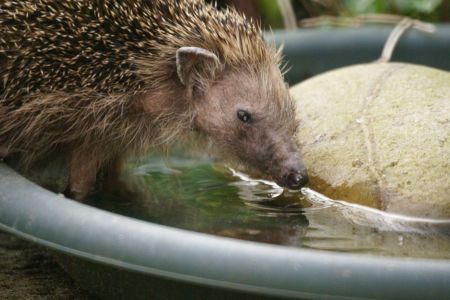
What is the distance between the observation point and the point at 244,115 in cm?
461

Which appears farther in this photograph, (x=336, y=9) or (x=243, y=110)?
(x=336, y=9)

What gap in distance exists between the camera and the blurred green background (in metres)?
7.26

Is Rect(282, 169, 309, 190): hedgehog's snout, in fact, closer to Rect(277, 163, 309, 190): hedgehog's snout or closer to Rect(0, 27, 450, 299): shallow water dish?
Rect(277, 163, 309, 190): hedgehog's snout

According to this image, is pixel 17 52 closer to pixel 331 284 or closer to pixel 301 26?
pixel 331 284

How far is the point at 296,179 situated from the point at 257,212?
0.36 meters

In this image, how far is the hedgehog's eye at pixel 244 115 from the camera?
4.60 meters

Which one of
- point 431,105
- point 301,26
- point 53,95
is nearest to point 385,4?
point 301,26

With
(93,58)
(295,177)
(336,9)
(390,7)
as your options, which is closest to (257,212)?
(295,177)

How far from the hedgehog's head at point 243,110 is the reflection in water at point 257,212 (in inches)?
10.1

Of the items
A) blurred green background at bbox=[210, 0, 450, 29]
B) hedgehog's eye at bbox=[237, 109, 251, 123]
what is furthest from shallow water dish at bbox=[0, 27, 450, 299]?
blurred green background at bbox=[210, 0, 450, 29]

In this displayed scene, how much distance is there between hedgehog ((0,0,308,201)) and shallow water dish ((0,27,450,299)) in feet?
2.93

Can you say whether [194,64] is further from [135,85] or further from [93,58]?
[93,58]

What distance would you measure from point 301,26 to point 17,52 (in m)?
3.95

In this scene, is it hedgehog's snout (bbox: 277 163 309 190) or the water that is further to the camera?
hedgehog's snout (bbox: 277 163 309 190)
